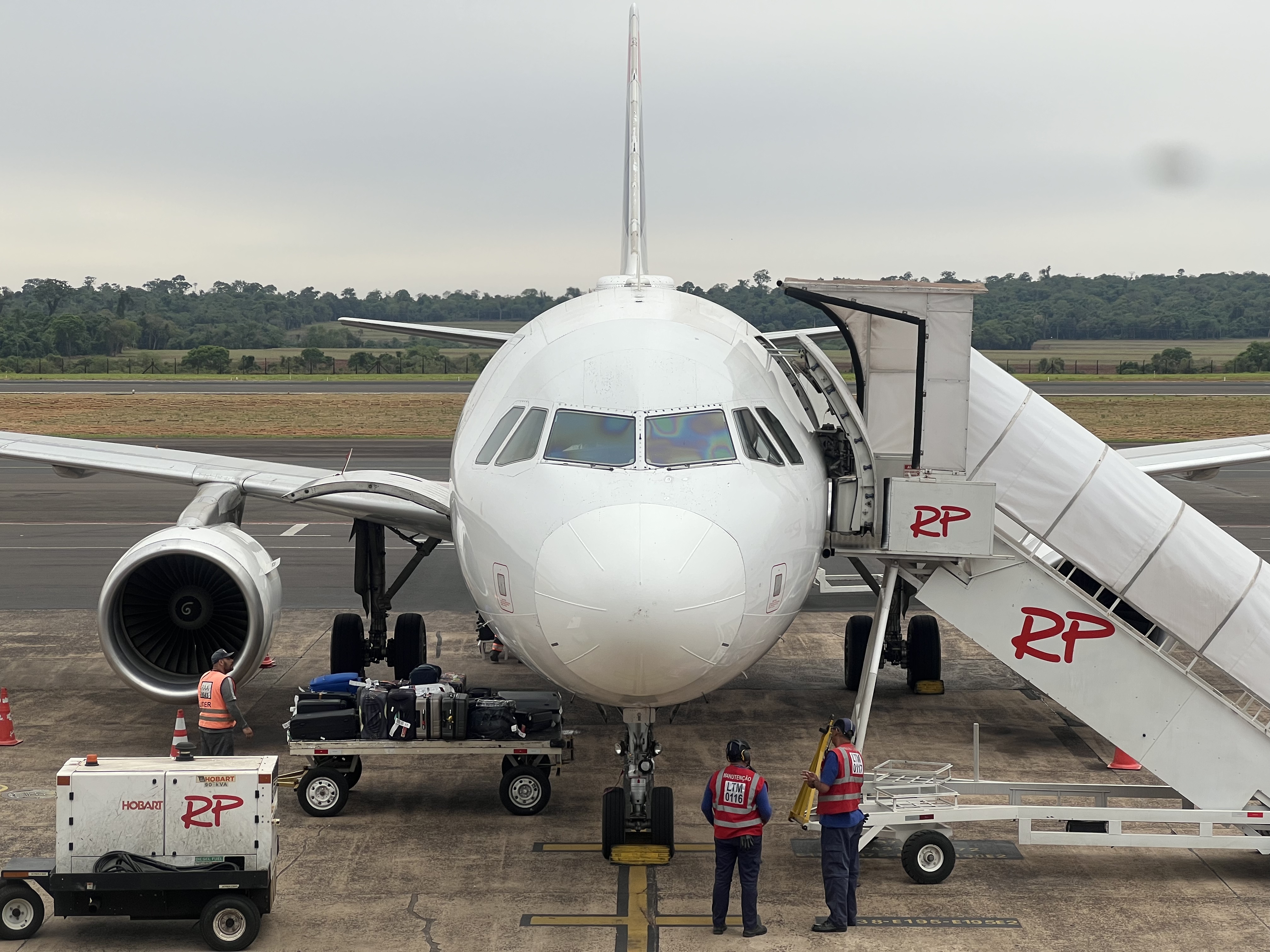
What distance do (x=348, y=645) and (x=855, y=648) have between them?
6.83m

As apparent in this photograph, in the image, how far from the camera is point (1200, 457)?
69.9 ft

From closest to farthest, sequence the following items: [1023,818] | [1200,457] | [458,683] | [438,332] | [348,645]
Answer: [1023,818], [458,683], [348,645], [438,332], [1200,457]

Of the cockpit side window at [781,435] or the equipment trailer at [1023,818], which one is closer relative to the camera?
the cockpit side window at [781,435]

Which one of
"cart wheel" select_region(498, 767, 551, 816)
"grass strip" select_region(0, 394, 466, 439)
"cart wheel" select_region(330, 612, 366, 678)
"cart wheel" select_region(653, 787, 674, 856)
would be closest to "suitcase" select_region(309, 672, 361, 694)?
"cart wheel" select_region(498, 767, 551, 816)

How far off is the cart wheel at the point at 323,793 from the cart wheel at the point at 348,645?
16.4 feet

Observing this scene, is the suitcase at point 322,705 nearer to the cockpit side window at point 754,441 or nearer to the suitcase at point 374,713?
the suitcase at point 374,713

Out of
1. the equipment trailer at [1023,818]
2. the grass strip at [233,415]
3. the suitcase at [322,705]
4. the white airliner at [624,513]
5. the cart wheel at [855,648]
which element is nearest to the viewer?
the white airliner at [624,513]

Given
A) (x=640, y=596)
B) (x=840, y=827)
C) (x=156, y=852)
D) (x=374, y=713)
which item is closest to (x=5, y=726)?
(x=374, y=713)

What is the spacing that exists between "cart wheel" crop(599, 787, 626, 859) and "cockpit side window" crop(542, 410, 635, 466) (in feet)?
10.0

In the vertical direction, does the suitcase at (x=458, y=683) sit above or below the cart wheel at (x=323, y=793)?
above

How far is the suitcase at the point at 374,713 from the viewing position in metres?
13.7

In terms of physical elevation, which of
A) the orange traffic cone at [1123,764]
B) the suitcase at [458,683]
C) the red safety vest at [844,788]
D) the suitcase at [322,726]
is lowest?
the orange traffic cone at [1123,764]

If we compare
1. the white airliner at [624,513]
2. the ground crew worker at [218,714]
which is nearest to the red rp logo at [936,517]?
the white airliner at [624,513]

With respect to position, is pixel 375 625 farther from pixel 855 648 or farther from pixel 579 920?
pixel 579 920
